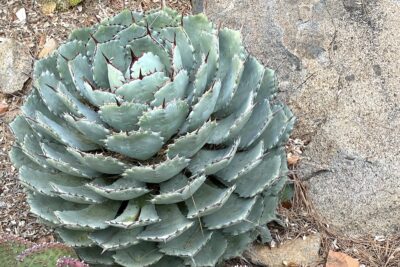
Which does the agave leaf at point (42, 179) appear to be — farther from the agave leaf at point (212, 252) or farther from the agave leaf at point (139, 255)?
the agave leaf at point (212, 252)

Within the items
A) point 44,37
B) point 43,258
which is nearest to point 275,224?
point 43,258

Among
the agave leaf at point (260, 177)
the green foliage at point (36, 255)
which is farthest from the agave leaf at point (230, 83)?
the green foliage at point (36, 255)

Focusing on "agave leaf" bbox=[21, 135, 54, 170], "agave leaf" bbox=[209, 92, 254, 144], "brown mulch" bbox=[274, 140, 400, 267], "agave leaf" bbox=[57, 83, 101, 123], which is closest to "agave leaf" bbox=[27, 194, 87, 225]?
"agave leaf" bbox=[21, 135, 54, 170]

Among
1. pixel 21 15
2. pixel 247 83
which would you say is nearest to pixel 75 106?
pixel 247 83

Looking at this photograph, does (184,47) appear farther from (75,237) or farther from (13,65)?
(13,65)

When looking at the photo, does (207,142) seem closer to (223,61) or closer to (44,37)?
(223,61)

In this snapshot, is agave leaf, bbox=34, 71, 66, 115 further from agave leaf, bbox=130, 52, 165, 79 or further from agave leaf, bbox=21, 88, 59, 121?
agave leaf, bbox=130, 52, 165, 79
